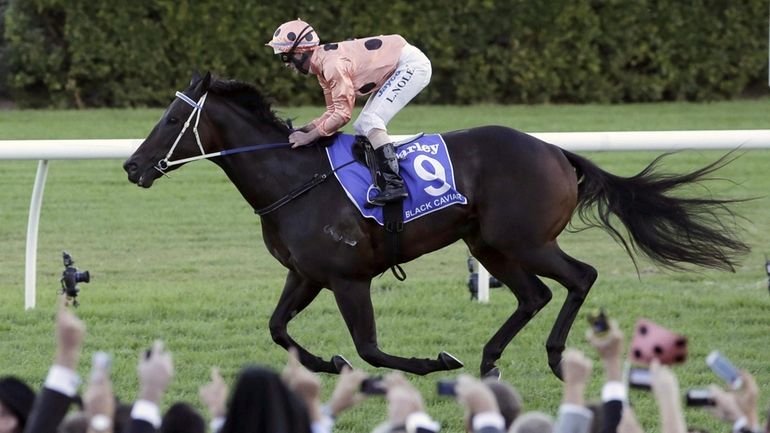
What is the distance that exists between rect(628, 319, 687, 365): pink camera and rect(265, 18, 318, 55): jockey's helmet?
330cm

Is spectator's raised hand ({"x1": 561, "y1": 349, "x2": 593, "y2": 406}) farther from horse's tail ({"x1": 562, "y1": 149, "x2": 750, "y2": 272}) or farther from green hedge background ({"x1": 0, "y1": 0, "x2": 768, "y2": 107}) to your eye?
green hedge background ({"x1": 0, "y1": 0, "x2": 768, "y2": 107})

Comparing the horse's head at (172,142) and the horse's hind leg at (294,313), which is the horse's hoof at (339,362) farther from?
the horse's head at (172,142)

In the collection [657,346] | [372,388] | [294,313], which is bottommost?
[294,313]

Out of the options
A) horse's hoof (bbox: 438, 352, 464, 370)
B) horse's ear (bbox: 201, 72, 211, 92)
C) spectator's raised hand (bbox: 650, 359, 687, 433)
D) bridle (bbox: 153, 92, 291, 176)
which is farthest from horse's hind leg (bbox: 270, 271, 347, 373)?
spectator's raised hand (bbox: 650, 359, 687, 433)

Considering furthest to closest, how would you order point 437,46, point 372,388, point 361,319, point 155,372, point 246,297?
1. point 437,46
2. point 246,297
3. point 361,319
4. point 372,388
5. point 155,372

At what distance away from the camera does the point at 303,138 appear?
595 centimetres

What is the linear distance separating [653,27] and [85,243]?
10.7 meters

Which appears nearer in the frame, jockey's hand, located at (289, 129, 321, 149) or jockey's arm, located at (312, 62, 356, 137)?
jockey's arm, located at (312, 62, 356, 137)

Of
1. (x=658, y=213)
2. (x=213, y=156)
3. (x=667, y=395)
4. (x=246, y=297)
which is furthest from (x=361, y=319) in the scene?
(x=667, y=395)

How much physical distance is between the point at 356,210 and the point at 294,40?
2.47ft

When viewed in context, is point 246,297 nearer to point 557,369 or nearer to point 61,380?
point 557,369

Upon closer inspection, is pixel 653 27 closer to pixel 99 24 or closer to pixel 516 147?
pixel 99 24

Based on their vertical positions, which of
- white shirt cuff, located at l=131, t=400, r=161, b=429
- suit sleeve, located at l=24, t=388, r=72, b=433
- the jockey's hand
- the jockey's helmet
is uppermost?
the jockey's helmet

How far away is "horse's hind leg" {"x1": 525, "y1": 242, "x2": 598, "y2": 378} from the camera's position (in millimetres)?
5930
